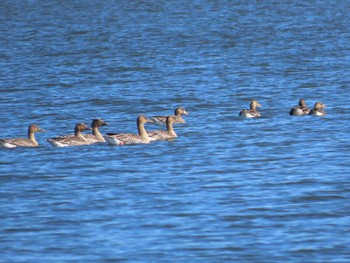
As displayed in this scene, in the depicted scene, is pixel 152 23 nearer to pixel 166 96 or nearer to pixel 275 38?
pixel 275 38

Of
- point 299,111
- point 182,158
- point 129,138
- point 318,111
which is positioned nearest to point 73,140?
point 129,138

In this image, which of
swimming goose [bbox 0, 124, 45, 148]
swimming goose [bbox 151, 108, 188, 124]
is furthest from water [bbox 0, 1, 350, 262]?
swimming goose [bbox 151, 108, 188, 124]

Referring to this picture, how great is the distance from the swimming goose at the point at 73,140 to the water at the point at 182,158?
0.59ft

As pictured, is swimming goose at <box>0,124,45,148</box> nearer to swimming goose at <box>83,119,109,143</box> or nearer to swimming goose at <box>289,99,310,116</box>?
swimming goose at <box>83,119,109,143</box>

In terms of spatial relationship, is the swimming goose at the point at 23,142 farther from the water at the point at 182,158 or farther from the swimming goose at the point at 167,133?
the swimming goose at the point at 167,133

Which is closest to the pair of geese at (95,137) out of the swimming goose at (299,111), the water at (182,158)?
the water at (182,158)

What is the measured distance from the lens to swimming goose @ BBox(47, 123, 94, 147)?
85.0 ft

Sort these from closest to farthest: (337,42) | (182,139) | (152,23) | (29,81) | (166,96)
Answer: (182,139), (166,96), (29,81), (337,42), (152,23)

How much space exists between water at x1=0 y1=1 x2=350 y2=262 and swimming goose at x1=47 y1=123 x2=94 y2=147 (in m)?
0.18

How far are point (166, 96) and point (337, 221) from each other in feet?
58.7

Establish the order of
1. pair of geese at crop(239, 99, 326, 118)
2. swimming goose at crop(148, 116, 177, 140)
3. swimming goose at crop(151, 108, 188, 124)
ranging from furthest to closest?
pair of geese at crop(239, 99, 326, 118)
swimming goose at crop(151, 108, 188, 124)
swimming goose at crop(148, 116, 177, 140)

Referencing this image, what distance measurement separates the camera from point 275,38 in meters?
58.1

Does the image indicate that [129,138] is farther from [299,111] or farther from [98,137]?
[299,111]

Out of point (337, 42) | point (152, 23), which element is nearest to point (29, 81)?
point (337, 42)
